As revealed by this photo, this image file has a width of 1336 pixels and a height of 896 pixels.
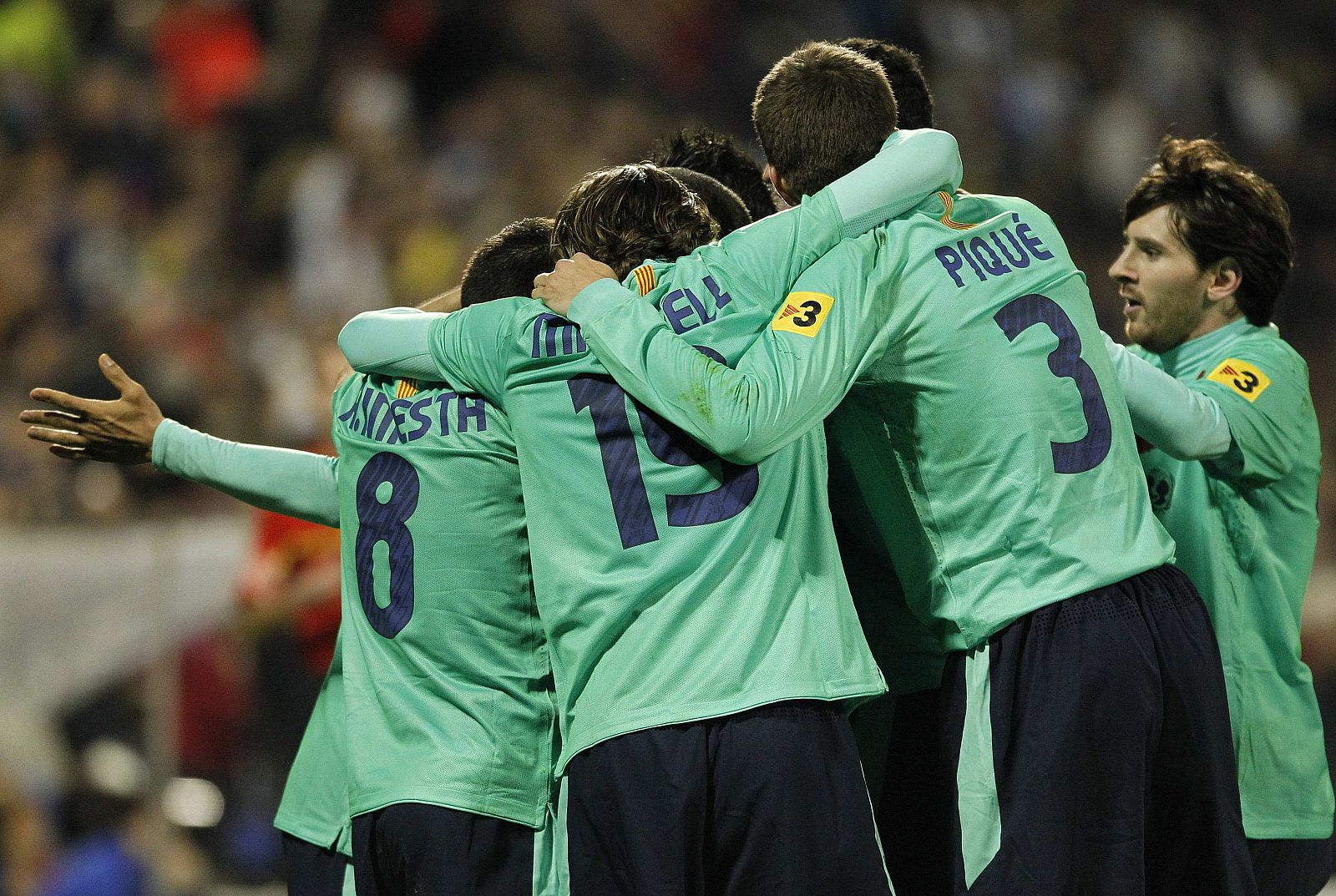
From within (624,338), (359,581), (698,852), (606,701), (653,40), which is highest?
(653,40)

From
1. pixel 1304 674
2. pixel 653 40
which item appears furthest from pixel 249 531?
pixel 653 40

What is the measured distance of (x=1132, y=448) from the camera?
9.02 feet

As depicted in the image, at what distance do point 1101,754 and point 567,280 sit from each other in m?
1.22

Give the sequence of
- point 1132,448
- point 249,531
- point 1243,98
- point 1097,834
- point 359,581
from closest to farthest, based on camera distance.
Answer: point 1097,834
point 1132,448
point 359,581
point 249,531
point 1243,98

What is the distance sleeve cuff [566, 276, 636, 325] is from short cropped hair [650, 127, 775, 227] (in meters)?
1.22

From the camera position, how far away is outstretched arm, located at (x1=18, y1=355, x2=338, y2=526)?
3256mm

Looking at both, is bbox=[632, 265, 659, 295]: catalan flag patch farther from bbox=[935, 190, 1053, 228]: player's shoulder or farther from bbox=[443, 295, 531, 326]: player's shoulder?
bbox=[935, 190, 1053, 228]: player's shoulder

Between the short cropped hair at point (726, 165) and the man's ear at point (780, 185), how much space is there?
0.76 metres

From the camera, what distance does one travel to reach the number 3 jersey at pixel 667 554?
241cm

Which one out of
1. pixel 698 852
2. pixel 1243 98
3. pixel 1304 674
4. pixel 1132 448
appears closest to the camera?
pixel 698 852

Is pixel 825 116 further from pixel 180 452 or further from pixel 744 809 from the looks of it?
pixel 180 452

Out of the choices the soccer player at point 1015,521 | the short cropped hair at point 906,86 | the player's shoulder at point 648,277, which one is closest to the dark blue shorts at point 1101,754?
the soccer player at point 1015,521

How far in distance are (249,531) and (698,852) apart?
384cm

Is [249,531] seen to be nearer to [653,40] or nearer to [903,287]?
[903,287]
